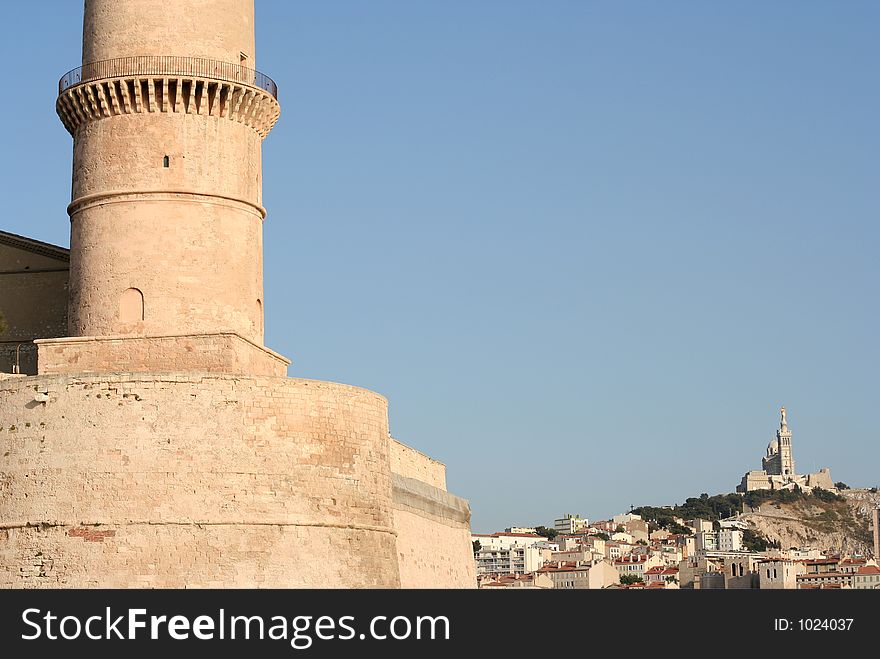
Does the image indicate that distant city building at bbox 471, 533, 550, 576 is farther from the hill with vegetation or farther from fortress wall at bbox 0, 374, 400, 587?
fortress wall at bbox 0, 374, 400, 587

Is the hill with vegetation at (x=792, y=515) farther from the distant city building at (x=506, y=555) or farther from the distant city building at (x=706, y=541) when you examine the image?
the distant city building at (x=506, y=555)

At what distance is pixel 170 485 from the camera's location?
21.4 m

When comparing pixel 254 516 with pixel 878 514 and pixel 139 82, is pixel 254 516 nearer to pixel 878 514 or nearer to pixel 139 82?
pixel 139 82

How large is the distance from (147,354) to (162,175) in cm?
299

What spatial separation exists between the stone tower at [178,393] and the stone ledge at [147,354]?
0.03 meters

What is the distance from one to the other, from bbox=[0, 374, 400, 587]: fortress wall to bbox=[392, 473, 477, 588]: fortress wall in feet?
14.6

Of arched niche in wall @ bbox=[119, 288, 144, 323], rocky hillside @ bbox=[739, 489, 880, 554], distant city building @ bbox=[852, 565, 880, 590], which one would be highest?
rocky hillside @ bbox=[739, 489, 880, 554]

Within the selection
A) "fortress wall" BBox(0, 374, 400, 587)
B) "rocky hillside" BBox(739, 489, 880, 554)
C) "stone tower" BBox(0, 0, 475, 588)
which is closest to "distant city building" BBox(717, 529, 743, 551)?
"rocky hillside" BBox(739, 489, 880, 554)

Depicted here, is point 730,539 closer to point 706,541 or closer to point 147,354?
point 706,541

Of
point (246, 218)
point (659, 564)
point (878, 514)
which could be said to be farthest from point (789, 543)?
point (246, 218)

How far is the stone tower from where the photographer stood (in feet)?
69.9

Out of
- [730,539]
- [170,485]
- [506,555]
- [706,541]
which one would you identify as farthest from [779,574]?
[170,485]
